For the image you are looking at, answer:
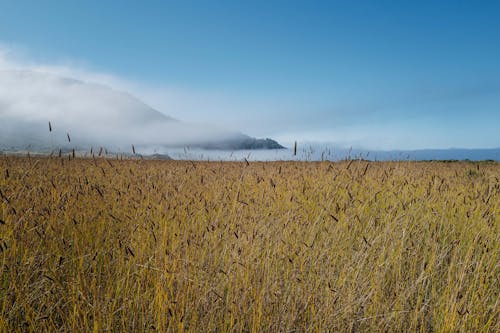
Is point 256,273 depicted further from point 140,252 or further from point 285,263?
point 140,252

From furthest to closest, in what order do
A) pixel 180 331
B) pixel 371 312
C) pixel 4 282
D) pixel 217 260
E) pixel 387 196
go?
pixel 387 196
pixel 217 260
pixel 4 282
pixel 371 312
pixel 180 331

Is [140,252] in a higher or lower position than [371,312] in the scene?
higher

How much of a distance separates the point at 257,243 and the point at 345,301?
723 mm

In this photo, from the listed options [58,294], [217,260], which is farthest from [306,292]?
[58,294]

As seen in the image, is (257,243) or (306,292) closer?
(306,292)

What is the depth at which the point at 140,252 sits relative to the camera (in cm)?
243

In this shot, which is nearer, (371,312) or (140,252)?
(371,312)

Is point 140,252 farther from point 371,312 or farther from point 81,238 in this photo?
point 371,312

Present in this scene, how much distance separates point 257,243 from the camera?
2461 mm

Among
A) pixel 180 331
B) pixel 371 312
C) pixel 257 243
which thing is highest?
pixel 257 243

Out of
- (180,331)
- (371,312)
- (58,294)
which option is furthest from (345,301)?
(58,294)

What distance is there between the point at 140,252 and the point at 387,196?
3.36m

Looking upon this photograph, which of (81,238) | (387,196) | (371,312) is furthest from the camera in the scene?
(387,196)

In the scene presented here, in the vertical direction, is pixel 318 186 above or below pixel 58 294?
above
